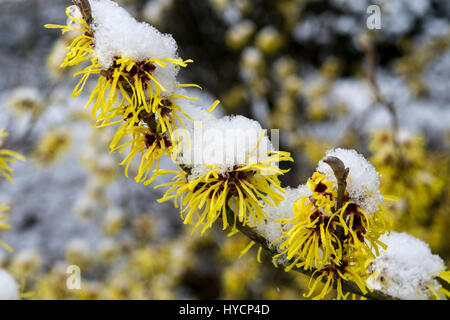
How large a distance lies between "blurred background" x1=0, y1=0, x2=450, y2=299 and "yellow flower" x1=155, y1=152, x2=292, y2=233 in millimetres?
827

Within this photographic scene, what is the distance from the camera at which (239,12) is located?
3371 mm

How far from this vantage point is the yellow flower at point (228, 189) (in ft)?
2.06

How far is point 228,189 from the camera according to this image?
0.65 meters

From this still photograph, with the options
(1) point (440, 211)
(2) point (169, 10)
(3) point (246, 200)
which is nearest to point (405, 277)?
(3) point (246, 200)

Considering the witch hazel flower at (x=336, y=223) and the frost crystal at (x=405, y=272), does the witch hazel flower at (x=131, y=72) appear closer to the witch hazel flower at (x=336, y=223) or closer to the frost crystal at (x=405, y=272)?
the witch hazel flower at (x=336, y=223)

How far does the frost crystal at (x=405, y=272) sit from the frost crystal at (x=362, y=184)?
0.77ft

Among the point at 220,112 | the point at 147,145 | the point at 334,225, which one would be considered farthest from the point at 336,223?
the point at 220,112

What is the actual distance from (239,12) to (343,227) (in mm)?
3114

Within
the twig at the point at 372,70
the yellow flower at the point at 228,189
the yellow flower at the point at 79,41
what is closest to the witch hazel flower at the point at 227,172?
the yellow flower at the point at 228,189

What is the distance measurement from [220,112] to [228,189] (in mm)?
2212

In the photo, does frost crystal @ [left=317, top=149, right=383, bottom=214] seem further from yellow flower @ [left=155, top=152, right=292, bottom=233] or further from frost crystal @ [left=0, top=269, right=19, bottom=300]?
frost crystal @ [left=0, top=269, right=19, bottom=300]

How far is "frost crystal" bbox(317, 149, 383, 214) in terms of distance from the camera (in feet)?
2.15

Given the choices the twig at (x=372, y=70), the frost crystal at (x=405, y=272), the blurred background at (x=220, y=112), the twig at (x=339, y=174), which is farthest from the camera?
the blurred background at (x=220, y=112)

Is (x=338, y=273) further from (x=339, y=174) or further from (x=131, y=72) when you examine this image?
(x=131, y=72)
